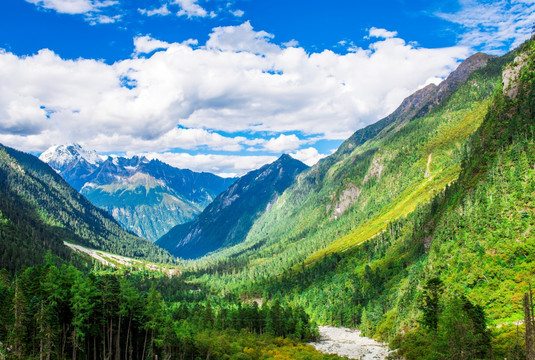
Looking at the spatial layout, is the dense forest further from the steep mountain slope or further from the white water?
the steep mountain slope

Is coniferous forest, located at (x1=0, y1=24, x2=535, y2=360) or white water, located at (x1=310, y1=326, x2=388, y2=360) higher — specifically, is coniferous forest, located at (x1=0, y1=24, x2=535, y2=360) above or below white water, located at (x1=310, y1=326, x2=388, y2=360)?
above

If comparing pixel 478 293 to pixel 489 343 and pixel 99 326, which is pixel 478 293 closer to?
pixel 489 343

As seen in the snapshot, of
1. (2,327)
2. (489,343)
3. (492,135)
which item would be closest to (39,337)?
(2,327)

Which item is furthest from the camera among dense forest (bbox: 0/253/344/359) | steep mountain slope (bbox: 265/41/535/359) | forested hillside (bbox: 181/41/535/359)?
steep mountain slope (bbox: 265/41/535/359)

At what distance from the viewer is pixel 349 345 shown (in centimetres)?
12444

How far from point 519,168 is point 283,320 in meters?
98.6

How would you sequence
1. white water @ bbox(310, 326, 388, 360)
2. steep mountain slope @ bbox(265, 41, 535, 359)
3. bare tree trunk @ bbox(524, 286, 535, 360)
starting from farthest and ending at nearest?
white water @ bbox(310, 326, 388, 360) → steep mountain slope @ bbox(265, 41, 535, 359) → bare tree trunk @ bbox(524, 286, 535, 360)

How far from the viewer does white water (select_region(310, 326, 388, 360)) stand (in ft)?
350

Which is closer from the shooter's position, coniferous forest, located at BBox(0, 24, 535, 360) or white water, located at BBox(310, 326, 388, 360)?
coniferous forest, located at BBox(0, 24, 535, 360)

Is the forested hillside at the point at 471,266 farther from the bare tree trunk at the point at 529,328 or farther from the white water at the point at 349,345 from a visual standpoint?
the bare tree trunk at the point at 529,328

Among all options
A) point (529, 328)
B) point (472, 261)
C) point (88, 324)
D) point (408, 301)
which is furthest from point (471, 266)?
point (88, 324)

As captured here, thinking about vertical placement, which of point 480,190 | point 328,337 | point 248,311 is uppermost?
point 480,190

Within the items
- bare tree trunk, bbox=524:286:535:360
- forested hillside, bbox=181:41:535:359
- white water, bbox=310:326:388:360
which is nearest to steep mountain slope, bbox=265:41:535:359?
forested hillside, bbox=181:41:535:359

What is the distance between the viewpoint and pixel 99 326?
68.0 meters
